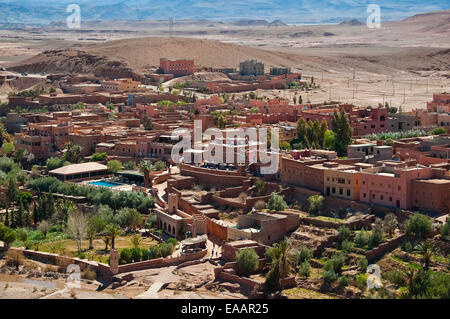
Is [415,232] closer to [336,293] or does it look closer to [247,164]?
[336,293]

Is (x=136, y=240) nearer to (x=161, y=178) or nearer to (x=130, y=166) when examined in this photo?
(x=161, y=178)

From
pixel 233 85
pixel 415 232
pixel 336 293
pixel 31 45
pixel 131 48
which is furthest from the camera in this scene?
pixel 31 45

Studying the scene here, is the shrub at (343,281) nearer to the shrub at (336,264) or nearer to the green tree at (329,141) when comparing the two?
the shrub at (336,264)

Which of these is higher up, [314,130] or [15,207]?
[314,130]

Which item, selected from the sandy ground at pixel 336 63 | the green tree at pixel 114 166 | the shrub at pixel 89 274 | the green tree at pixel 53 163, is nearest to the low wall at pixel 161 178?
the green tree at pixel 114 166

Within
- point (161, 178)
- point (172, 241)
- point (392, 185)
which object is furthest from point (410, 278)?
point (161, 178)
